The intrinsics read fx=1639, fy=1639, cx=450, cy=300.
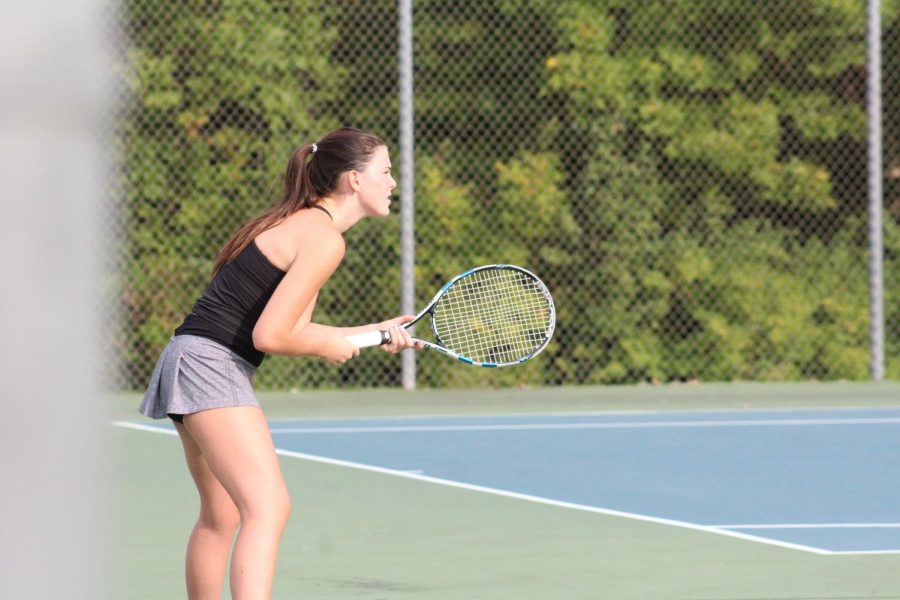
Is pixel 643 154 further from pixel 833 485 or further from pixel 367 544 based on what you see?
pixel 367 544

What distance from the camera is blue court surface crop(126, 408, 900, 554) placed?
21.4ft

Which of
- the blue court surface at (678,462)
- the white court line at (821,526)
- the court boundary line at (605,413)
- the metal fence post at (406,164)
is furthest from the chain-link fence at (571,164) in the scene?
the white court line at (821,526)

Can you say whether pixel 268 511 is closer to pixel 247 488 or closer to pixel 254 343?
pixel 247 488

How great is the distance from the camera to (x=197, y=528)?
409 cm

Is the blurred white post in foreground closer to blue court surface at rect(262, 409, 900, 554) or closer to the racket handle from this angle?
the racket handle

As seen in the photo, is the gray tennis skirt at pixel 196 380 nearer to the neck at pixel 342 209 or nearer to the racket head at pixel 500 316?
the neck at pixel 342 209

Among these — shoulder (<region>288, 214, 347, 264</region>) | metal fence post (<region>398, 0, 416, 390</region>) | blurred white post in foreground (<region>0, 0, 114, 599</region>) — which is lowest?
metal fence post (<region>398, 0, 416, 390</region>)

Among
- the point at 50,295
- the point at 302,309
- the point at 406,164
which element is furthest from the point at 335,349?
the point at 406,164

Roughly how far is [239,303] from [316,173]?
0.38m

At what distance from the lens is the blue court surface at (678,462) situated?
6.53 m

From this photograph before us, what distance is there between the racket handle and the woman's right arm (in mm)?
44

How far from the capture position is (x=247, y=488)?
3729 mm

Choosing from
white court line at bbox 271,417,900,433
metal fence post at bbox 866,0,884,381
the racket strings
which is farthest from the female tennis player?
metal fence post at bbox 866,0,884,381

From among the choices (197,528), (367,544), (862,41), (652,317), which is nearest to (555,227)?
(652,317)
